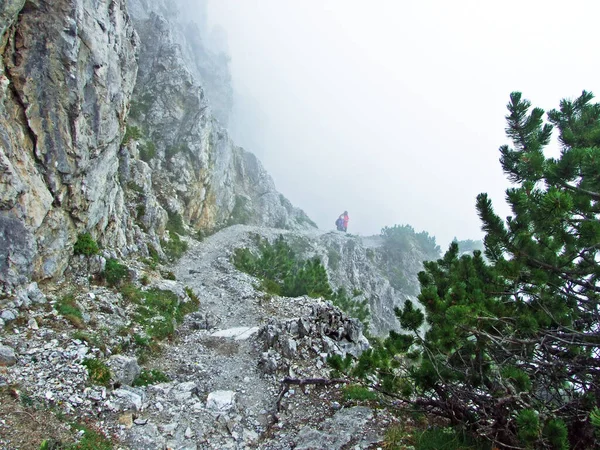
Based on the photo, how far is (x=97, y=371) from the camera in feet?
29.8

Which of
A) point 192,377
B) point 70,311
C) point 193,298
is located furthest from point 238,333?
point 70,311

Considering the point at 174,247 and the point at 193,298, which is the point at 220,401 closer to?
the point at 193,298

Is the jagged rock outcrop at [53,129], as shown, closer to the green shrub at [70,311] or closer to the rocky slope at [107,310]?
the rocky slope at [107,310]

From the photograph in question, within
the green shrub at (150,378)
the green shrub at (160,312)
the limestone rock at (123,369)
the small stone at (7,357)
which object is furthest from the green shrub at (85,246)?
the green shrub at (150,378)

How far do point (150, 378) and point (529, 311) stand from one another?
10767 millimetres

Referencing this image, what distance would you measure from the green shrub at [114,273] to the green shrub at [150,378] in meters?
6.73

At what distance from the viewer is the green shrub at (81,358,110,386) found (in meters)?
8.86

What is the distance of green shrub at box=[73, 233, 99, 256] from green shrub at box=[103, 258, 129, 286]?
3.15 feet

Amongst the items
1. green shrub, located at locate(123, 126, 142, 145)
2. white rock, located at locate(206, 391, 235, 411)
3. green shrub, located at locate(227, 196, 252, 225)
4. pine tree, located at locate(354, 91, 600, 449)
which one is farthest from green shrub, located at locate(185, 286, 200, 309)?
green shrub, located at locate(227, 196, 252, 225)

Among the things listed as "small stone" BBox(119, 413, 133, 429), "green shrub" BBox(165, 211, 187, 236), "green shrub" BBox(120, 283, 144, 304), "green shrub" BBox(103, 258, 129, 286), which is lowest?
"small stone" BBox(119, 413, 133, 429)

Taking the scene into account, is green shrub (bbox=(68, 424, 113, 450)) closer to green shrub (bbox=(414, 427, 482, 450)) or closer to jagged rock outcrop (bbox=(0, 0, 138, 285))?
green shrub (bbox=(414, 427, 482, 450))

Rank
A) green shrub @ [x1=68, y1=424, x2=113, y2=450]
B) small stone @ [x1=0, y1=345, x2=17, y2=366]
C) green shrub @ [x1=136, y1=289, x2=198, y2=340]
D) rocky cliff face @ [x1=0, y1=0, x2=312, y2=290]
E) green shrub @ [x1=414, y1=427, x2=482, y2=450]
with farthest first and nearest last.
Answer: green shrub @ [x1=136, y1=289, x2=198, y2=340] → rocky cliff face @ [x1=0, y1=0, x2=312, y2=290] → small stone @ [x1=0, y1=345, x2=17, y2=366] → green shrub @ [x1=68, y1=424, x2=113, y2=450] → green shrub @ [x1=414, y1=427, x2=482, y2=450]

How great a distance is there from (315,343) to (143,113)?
42028 millimetres

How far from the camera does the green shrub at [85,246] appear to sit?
15.5m
